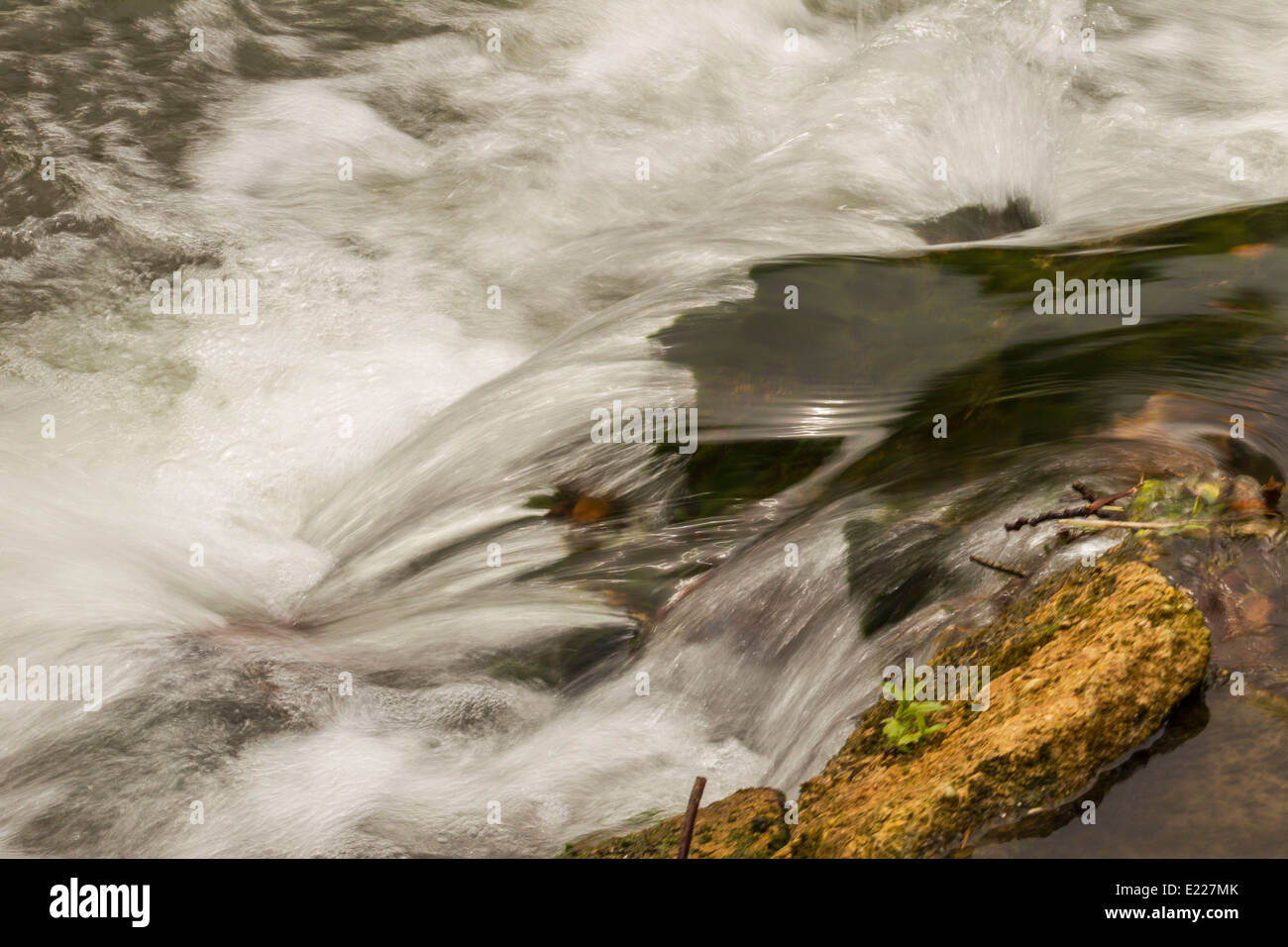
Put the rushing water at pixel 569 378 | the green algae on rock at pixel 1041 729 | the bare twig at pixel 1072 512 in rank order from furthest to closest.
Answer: the rushing water at pixel 569 378 → the bare twig at pixel 1072 512 → the green algae on rock at pixel 1041 729

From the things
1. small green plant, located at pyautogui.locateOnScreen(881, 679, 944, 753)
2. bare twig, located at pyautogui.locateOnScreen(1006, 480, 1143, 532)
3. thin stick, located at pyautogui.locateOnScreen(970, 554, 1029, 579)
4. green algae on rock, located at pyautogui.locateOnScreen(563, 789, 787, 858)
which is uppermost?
bare twig, located at pyautogui.locateOnScreen(1006, 480, 1143, 532)

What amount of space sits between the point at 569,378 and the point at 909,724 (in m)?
2.73

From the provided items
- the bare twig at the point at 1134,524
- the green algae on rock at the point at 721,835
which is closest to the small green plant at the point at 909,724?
the green algae on rock at the point at 721,835

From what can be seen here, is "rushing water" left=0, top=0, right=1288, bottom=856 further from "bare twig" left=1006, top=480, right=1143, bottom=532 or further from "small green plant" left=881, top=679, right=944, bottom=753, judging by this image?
"small green plant" left=881, top=679, right=944, bottom=753

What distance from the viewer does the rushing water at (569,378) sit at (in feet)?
12.1

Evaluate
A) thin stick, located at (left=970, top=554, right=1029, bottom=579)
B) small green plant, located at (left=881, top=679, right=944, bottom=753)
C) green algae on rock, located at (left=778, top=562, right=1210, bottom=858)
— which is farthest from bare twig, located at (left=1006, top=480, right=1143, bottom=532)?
small green plant, located at (left=881, top=679, right=944, bottom=753)

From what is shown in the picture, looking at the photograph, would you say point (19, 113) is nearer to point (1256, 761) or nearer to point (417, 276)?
point (417, 276)

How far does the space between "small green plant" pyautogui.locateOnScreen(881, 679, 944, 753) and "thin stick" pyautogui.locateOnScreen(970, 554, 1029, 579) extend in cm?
55

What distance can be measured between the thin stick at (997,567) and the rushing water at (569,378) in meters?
0.03

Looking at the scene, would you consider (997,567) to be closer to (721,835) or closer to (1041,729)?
(1041,729)

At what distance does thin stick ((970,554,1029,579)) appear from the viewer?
336 centimetres

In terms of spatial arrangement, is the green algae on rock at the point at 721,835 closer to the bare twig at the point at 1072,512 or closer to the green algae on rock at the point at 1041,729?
the green algae on rock at the point at 1041,729

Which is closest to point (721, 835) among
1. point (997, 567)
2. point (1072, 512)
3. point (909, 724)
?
point (909, 724)
